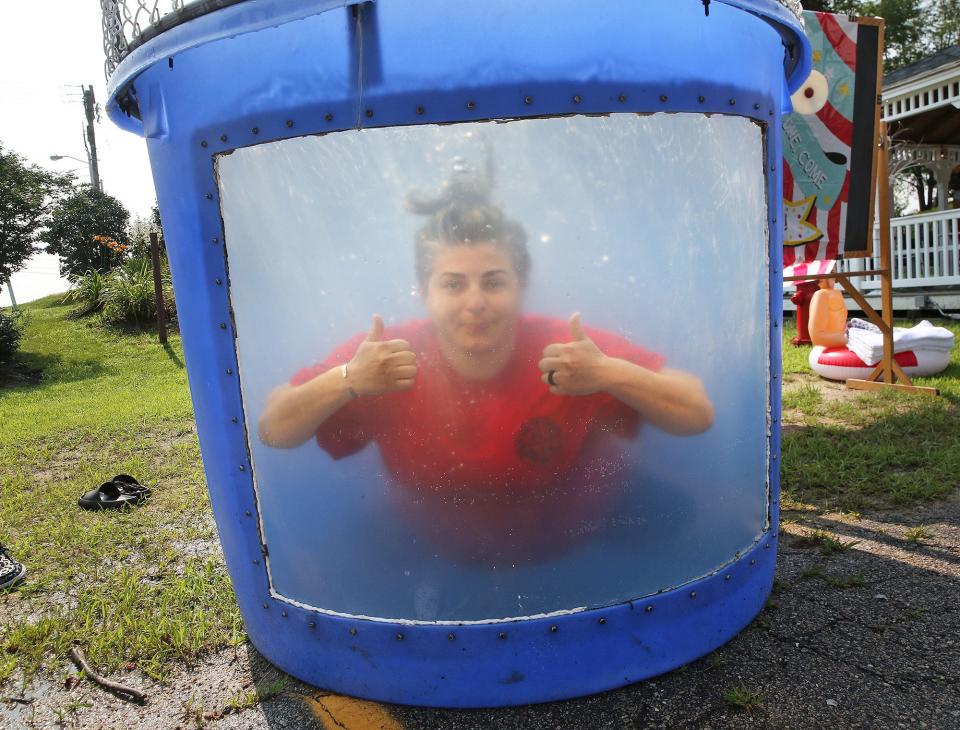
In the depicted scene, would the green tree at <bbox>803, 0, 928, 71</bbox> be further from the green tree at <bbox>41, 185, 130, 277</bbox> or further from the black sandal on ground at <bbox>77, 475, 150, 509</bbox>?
the black sandal on ground at <bbox>77, 475, 150, 509</bbox>

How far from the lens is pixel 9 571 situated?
3.25m

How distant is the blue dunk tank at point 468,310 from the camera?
1.83 m

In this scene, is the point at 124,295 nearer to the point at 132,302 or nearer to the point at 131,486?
the point at 132,302

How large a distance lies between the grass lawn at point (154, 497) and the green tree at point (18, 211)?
13.7 m

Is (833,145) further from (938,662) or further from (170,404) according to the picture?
(170,404)

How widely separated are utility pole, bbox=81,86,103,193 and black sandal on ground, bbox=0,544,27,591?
2711 cm

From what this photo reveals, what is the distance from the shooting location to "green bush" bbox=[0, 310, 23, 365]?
11195mm

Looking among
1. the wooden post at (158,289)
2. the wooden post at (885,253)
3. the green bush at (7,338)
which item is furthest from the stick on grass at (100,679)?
the green bush at (7,338)

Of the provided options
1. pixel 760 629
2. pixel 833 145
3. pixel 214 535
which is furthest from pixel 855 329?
pixel 214 535

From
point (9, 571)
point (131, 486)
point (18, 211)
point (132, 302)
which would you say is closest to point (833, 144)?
point (131, 486)

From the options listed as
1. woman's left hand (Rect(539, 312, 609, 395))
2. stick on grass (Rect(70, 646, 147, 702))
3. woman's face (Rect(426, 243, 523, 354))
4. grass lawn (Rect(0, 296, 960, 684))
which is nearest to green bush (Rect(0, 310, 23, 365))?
grass lawn (Rect(0, 296, 960, 684))

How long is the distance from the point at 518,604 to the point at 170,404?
6.64 meters

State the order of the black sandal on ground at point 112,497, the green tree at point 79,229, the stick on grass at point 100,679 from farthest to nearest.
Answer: the green tree at point 79,229, the black sandal on ground at point 112,497, the stick on grass at point 100,679

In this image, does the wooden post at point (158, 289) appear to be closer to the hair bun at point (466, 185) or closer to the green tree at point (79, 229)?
the hair bun at point (466, 185)
